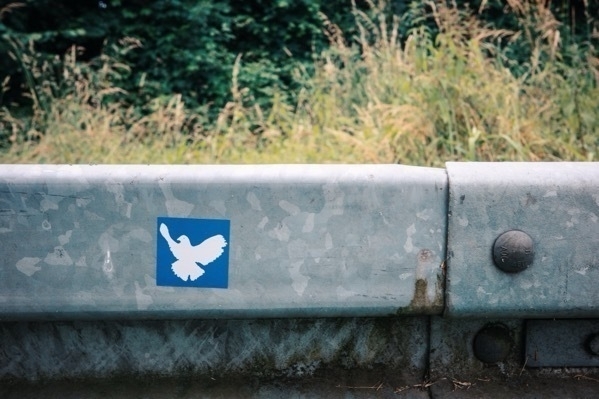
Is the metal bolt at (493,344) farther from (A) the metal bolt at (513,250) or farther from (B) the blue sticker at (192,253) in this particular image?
(B) the blue sticker at (192,253)

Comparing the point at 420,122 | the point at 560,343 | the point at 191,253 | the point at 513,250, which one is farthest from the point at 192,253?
the point at 420,122

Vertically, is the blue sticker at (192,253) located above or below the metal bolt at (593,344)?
above

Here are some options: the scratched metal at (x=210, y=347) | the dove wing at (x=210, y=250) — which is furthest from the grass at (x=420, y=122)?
the dove wing at (x=210, y=250)

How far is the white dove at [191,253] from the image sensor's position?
146cm

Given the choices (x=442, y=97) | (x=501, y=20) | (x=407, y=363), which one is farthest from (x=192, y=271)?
(x=501, y=20)

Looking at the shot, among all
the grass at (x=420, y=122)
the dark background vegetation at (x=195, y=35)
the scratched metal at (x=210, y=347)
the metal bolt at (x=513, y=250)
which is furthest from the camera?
the dark background vegetation at (x=195, y=35)

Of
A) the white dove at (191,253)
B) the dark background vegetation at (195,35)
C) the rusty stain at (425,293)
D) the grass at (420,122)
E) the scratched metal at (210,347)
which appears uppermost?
the dark background vegetation at (195,35)

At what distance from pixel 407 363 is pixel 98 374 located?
0.92 meters

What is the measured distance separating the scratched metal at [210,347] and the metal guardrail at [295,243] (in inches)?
4.1

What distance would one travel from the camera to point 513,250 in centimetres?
146

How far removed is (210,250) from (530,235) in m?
0.87

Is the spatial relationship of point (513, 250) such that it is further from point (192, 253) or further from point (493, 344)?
point (192, 253)

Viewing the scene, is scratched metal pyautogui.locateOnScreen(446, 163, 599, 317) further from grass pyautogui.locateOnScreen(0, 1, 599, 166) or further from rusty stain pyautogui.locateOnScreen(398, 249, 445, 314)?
grass pyautogui.locateOnScreen(0, 1, 599, 166)

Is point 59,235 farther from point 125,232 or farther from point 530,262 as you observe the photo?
point 530,262
